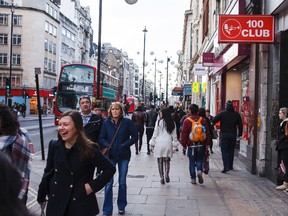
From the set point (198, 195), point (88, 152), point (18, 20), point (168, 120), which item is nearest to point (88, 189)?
point (88, 152)

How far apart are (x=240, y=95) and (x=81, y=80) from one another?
1125cm

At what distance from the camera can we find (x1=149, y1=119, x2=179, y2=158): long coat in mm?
8828

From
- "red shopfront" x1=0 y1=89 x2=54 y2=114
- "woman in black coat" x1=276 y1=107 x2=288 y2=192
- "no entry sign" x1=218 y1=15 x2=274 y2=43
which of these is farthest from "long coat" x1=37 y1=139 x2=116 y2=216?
"red shopfront" x1=0 y1=89 x2=54 y2=114

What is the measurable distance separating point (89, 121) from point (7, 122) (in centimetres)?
303

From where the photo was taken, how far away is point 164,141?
8875 millimetres

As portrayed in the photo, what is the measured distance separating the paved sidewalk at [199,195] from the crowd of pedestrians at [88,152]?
1.18ft

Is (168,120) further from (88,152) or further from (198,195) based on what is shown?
(88,152)

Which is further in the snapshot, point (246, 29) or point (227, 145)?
point (227, 145)

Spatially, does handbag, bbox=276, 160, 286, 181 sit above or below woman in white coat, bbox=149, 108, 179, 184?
below

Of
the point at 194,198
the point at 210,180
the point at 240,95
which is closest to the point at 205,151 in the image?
the point at 210,180

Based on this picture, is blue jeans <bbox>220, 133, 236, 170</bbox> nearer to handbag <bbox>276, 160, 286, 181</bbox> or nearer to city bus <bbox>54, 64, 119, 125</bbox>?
handbag <bbox>276, 160, 286, 181</bbox>

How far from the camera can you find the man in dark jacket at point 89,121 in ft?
22.0

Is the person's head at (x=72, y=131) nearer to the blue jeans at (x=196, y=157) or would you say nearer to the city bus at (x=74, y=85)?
the blue jeans at (x=196, y=157)

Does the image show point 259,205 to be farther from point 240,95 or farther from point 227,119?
point 240,95
